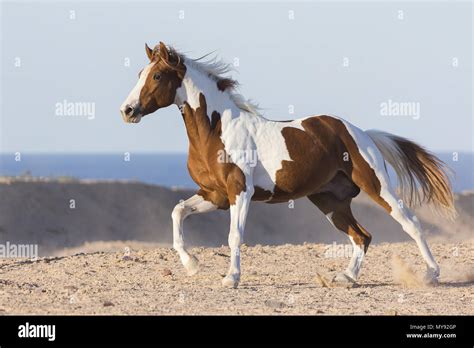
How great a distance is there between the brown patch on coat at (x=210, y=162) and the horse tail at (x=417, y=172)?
1.83m

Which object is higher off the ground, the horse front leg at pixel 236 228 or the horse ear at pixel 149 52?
the horse ear at pixel 149 52

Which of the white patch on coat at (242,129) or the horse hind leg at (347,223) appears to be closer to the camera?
the white patch on coat at (242,129)

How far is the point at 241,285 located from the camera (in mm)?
10422

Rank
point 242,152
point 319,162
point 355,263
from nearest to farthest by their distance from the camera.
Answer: point 242,152 < point 319,162 < point 355,263

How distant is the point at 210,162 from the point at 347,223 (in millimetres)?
1798

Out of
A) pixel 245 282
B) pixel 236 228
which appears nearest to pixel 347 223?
pixel 245 282

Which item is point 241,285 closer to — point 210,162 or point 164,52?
point 210,162

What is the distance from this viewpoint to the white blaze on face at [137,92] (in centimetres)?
1009

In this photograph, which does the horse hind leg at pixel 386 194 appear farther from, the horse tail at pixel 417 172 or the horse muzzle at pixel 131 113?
the horse muzzle at pixel 131 113

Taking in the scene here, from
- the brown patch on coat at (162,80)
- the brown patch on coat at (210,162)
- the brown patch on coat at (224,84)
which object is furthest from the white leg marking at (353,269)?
the brown patch on coat at (162,80)

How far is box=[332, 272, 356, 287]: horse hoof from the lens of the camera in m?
10.4

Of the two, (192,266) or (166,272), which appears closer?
(192,266)

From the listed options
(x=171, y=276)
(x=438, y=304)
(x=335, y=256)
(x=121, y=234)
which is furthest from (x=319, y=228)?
(x=438, y=304)
